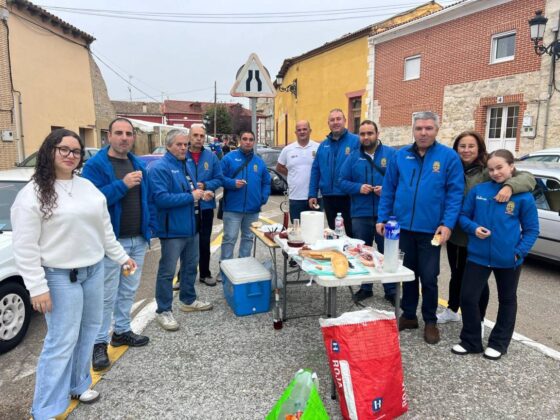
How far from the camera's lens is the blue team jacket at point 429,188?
3.36m

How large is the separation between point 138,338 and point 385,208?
2523 millimetres

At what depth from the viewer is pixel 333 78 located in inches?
901

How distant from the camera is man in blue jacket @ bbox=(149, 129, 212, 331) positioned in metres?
3.60

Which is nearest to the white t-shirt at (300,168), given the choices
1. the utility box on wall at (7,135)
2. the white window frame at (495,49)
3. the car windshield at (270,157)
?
the car windshield at (270,157)

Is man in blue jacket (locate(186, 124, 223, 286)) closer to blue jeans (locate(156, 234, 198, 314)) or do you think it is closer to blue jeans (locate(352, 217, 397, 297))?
blue jeans (locate(156, 234, 198, 314))

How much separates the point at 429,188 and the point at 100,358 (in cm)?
300

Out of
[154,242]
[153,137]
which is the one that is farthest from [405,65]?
[153,137]

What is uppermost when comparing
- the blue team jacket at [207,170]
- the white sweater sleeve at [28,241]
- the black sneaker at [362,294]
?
the blue team jacket at [207,170]

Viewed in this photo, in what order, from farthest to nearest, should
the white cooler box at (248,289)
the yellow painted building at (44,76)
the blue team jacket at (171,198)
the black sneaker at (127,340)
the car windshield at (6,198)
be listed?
the yellow painted building at (44,76) → the white cooler box at (248,289) → the car windshield at (6,198) → the blue team jacket at (171,198) → the black sneaker at (127,340)

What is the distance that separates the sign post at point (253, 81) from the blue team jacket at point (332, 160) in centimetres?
98

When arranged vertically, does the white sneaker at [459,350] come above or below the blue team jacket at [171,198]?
below

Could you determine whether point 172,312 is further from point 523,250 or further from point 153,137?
point 153,137

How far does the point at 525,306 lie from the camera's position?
14.7 feet

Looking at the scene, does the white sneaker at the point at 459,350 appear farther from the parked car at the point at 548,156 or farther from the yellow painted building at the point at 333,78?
the yellow painted building at the point at 333,78
